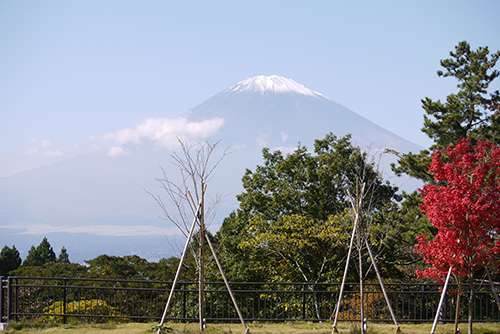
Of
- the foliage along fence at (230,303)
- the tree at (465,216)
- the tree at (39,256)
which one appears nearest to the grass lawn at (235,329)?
the foliage along fence at (230,303)

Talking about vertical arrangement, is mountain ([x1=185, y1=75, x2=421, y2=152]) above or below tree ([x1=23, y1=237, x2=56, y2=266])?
above

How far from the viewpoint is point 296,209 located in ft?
72.9

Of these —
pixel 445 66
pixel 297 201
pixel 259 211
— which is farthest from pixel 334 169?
pixel 445 66

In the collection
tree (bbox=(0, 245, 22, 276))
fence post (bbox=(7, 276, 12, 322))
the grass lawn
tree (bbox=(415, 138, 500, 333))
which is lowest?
tree (bbox=(0, 245, 22, 276))

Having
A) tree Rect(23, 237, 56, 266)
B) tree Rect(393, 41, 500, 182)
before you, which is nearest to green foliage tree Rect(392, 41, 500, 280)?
tree Rect(393, 41, 500, 182)

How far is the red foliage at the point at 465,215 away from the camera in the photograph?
8172 mm

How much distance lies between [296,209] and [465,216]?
1412cm

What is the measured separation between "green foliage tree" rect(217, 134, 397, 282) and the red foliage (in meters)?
9.81

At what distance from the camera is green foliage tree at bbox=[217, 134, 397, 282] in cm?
1927

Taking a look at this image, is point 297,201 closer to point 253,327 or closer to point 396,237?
point 396,237

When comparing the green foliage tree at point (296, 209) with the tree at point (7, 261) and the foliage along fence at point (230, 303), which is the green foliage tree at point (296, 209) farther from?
the tree at point (7, 261)

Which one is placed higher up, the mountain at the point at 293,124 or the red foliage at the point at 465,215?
the mountain at the point at 293,124

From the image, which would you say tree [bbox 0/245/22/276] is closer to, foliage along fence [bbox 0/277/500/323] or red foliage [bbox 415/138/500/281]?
foliage along fence [bbox 0/277/500/323]

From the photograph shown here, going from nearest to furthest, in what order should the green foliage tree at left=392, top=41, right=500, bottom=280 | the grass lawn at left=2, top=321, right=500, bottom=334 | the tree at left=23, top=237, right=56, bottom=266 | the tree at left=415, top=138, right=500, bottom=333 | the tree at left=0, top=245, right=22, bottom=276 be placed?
the tree at left=415, top=138, right=500, bottom=333, the grass lawn at left=2, top=321, right=500, bottom=334, the green foliage tree at left=392, top=41, right=500, bottom=280, the tree at left=0, top=245, right=22, bottom=276, the tree at left=23, top=237, right=56, bottom=266
